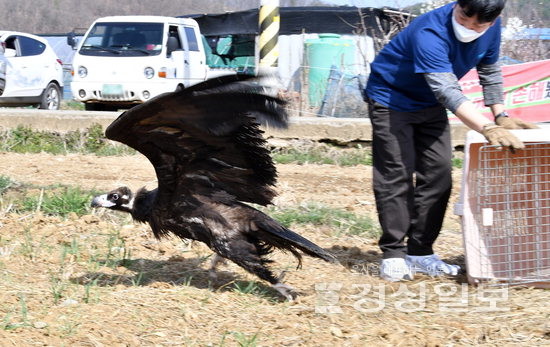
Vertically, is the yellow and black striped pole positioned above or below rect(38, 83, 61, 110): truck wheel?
above

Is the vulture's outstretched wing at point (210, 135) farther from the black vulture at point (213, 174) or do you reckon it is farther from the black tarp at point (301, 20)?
the black tarp at point (301, 20)

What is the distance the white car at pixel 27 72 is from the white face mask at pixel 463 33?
13.2m

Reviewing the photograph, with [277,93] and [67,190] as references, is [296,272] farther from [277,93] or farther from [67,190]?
[67,190]

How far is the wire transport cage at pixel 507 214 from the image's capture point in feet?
15.2

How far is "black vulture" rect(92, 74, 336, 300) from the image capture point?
13.8 feet

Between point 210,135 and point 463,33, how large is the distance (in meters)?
1.57

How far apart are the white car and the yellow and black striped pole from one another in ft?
20.2

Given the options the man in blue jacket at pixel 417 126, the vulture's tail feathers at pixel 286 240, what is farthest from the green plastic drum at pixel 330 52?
the vulture's tail feathers at pixel 286 240

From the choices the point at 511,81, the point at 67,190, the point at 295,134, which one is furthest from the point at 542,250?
the point at 511,81

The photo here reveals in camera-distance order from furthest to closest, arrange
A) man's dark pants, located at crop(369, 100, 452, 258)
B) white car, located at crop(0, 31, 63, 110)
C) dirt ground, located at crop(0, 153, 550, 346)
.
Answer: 1. white car, located at crop(0, 31, 63, 110)
2. man's dark pants, located at crop(369, 100, 452, 258)
3. dirt ground, located at crop(0, 153, 550, 346)

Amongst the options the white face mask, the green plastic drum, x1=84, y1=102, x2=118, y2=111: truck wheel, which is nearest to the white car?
x1=84, y1=102, x2=118, y2=111: truck wheel

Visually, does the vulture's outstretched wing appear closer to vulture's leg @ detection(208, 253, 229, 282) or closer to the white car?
vulture's leg @ detection(208, 253, 229, 282)

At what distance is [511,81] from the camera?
10.7m

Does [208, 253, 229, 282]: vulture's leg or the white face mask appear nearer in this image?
the white face mask
